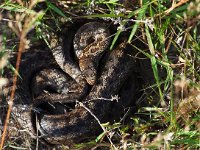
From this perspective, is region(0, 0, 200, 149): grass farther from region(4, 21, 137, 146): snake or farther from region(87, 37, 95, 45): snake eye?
region(87, 37, 95, 45): snake eye

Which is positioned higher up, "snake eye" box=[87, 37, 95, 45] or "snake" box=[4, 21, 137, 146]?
"snake eye" box=[87, 37, 95, 45]

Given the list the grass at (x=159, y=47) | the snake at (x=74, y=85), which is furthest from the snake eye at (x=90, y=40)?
the grass at (x=159, y=47)

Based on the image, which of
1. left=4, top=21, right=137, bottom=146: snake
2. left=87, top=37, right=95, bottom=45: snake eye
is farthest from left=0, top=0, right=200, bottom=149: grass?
left=87, top=37, right=95, bottom=45: snake eye

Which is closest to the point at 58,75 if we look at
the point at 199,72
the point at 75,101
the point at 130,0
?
the point at 75,101

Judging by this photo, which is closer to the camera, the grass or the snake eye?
the grass

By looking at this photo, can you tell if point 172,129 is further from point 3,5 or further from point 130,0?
point 3,5

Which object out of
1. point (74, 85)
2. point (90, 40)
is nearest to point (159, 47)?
point (90, 40)

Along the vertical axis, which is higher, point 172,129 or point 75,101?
point 75,101
